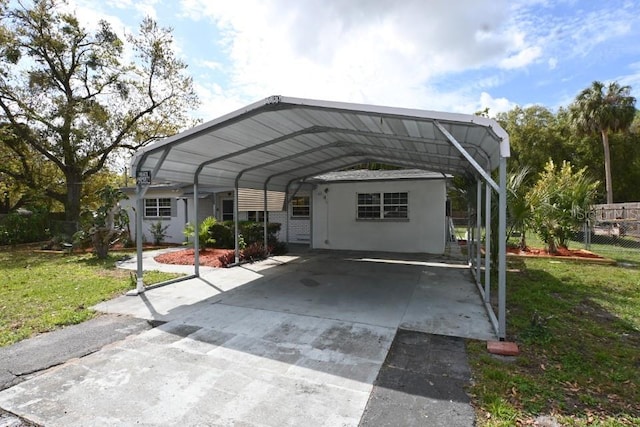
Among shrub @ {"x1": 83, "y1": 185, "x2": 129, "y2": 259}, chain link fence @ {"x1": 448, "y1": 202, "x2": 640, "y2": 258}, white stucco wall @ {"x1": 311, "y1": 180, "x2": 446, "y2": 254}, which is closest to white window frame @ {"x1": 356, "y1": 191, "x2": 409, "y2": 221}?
white stucco wall @ {"x1": 311, "y1": 180, "x2": 446, "y2": 254}

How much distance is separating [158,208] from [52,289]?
9900mm

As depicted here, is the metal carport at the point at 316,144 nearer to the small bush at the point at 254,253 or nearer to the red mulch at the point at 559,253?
the small bush at the point at 254,253

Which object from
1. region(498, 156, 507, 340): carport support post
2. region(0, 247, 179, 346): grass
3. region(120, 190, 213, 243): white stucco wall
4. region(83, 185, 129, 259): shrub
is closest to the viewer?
region(498, 156, 507, 340): carport support post

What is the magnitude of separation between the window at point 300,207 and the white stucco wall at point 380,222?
3.78ft

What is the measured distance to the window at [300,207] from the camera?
50.3 feet

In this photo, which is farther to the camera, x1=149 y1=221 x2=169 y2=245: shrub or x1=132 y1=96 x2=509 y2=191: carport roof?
x1=149 y1=221 x2=169 y2=245: shrub

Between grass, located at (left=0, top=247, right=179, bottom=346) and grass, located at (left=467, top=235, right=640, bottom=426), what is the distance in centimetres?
568

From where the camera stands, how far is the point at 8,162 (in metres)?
16.2

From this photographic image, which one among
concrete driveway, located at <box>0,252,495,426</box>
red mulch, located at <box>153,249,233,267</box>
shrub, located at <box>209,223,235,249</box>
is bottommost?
concrete driveway, located at <box>0,252,495,426</box>

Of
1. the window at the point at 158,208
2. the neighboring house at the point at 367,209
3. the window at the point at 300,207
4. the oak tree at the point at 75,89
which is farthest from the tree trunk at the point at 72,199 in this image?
the window at the point at 300,207

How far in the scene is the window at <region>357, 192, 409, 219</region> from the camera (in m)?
13.0

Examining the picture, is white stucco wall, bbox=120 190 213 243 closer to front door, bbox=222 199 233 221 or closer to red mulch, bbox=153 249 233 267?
front door, bbox=222 199 233 221

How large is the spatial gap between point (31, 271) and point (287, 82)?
29.6 ft

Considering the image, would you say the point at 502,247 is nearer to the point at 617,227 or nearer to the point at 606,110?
the point at 617,227
